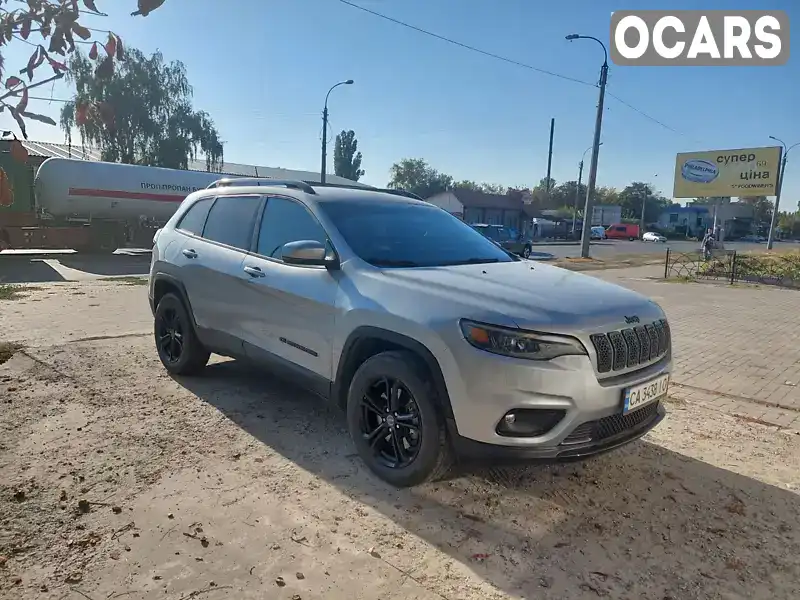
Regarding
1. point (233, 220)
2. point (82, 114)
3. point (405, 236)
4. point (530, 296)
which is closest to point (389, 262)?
point (405, 236)

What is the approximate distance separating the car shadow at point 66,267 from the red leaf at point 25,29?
1329cm

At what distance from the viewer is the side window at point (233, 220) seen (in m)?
4.66

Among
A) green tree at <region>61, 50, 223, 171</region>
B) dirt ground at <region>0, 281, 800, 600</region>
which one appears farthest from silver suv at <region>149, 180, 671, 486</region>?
green tree at <region>61, 50, 223, 171</region>

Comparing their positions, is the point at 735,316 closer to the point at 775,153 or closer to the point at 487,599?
the point at 487,599

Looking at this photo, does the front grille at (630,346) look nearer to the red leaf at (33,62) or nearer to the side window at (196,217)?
the red leaf at (33,62)

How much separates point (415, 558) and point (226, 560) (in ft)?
2.90

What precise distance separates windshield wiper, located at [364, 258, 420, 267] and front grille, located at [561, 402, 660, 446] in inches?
58.4

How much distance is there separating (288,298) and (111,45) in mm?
2316

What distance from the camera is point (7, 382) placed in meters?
5.12

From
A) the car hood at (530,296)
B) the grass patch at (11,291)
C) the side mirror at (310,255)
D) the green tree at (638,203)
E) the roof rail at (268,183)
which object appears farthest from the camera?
the green tree at (638,203)

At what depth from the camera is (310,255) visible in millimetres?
3684

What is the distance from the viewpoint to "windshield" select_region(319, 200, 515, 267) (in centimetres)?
388

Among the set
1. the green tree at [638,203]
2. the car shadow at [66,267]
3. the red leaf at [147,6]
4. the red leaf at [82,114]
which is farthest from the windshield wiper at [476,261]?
the green tree at [638,203]

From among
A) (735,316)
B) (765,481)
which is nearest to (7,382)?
(765,481)
